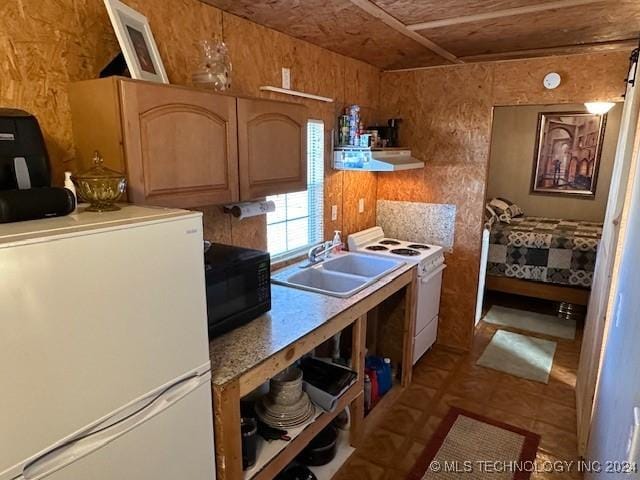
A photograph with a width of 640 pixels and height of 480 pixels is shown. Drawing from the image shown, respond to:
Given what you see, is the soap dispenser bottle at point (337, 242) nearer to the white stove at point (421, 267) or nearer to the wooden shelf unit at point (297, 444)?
the white stove at point (421, 267)

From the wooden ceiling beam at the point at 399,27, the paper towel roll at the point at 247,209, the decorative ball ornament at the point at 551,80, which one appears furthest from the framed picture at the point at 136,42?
the decorative ball ornament at the point at 551,80

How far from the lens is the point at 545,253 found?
453 cm

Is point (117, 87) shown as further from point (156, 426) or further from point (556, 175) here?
point (556, 175)

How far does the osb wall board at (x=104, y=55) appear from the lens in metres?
1.42

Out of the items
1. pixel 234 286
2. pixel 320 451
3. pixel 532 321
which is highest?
pixel 234 286

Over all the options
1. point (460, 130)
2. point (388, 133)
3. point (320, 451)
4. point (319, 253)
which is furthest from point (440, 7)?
point (320, 451)

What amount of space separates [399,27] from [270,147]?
1.09m

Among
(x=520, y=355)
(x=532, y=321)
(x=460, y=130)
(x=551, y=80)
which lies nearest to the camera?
(x=551, y=80)

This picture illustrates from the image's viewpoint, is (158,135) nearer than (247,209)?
Yes

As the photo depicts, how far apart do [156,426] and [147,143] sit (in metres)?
0.92

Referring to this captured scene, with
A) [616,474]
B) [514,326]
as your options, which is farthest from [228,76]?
[514,326]

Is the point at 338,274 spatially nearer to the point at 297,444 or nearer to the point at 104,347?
Answer: the point at 297,444

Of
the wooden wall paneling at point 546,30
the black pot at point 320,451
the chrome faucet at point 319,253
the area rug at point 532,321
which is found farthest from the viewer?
the area rug at point 532,321

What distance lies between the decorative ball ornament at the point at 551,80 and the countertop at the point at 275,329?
6.42 feet
